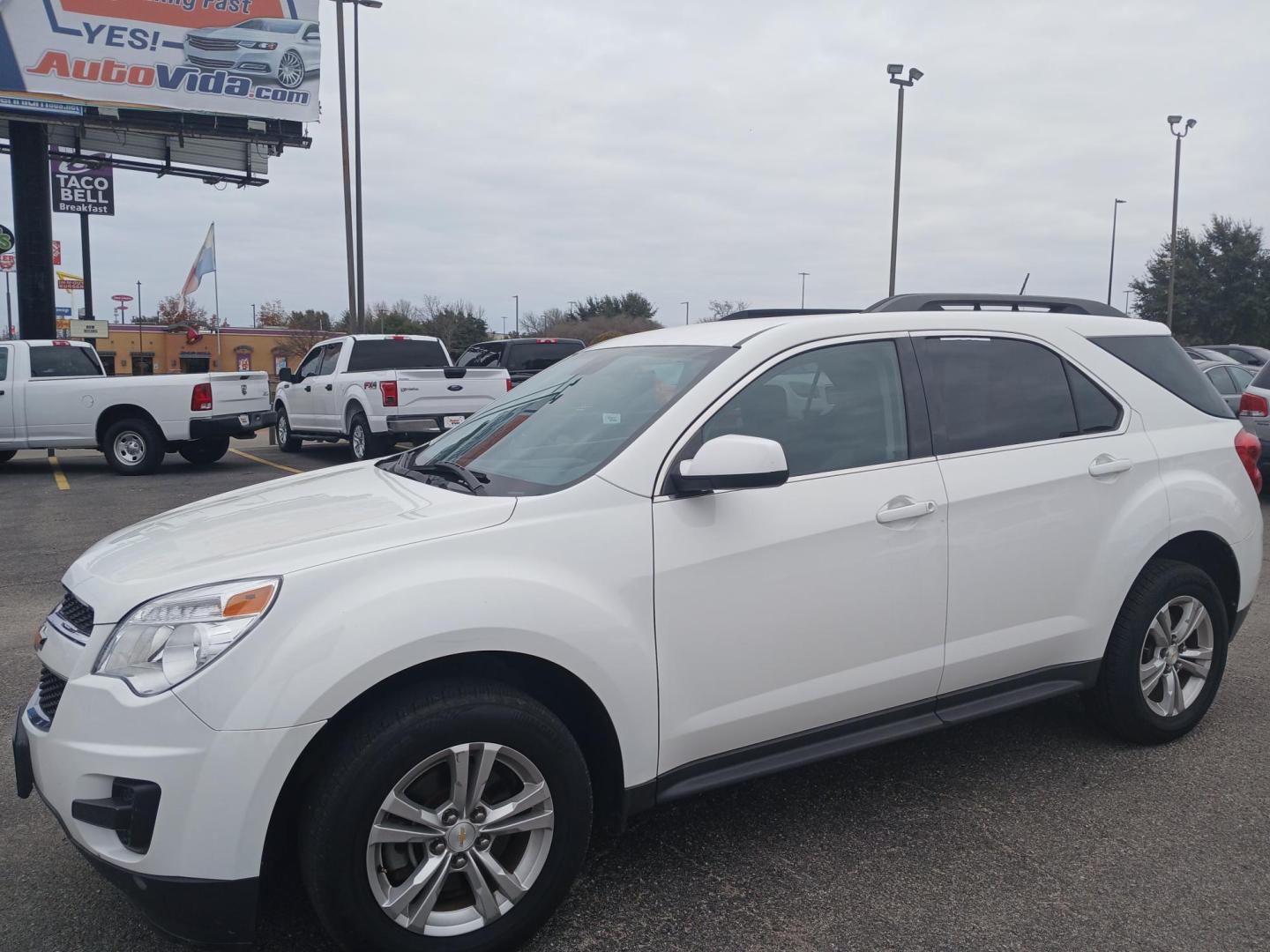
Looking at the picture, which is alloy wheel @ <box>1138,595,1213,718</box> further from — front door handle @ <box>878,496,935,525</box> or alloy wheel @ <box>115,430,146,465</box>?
alloy wheel @ <box>115,430,146,465</box>

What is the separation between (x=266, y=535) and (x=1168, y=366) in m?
3.63

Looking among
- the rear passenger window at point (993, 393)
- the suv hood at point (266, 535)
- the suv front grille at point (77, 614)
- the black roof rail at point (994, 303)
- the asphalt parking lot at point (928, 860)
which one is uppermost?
the black roof rail at point (994, 303)

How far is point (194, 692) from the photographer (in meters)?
2.40

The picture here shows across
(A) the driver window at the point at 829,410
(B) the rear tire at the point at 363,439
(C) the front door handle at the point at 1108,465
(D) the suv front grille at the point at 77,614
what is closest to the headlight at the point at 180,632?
(D) the suv front grille at the point at 77,614

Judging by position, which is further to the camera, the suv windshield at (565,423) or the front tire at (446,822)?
the suv windshield at (565,423)

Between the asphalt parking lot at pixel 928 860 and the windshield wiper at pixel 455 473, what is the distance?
4.18 ft

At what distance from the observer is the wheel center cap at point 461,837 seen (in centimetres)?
263

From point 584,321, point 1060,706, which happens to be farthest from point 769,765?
point 584,321

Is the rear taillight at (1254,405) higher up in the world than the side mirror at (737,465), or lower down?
lower down

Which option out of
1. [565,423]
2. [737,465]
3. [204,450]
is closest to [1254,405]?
[565,423]

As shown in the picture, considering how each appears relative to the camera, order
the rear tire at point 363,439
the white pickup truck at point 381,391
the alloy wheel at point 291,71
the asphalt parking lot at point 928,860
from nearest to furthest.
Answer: the asphalt parking lot at point 928,860 → the white pickup truck at point 381,391 → the rear tire at point 363,439 → the alloy wheel at point 291,71

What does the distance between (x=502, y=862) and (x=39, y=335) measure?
2327 centimetres

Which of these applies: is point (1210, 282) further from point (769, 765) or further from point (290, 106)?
point (769, 765)

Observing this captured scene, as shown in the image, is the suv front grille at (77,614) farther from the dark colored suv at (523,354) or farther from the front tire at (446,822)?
the dark colored suv at (523,354)
